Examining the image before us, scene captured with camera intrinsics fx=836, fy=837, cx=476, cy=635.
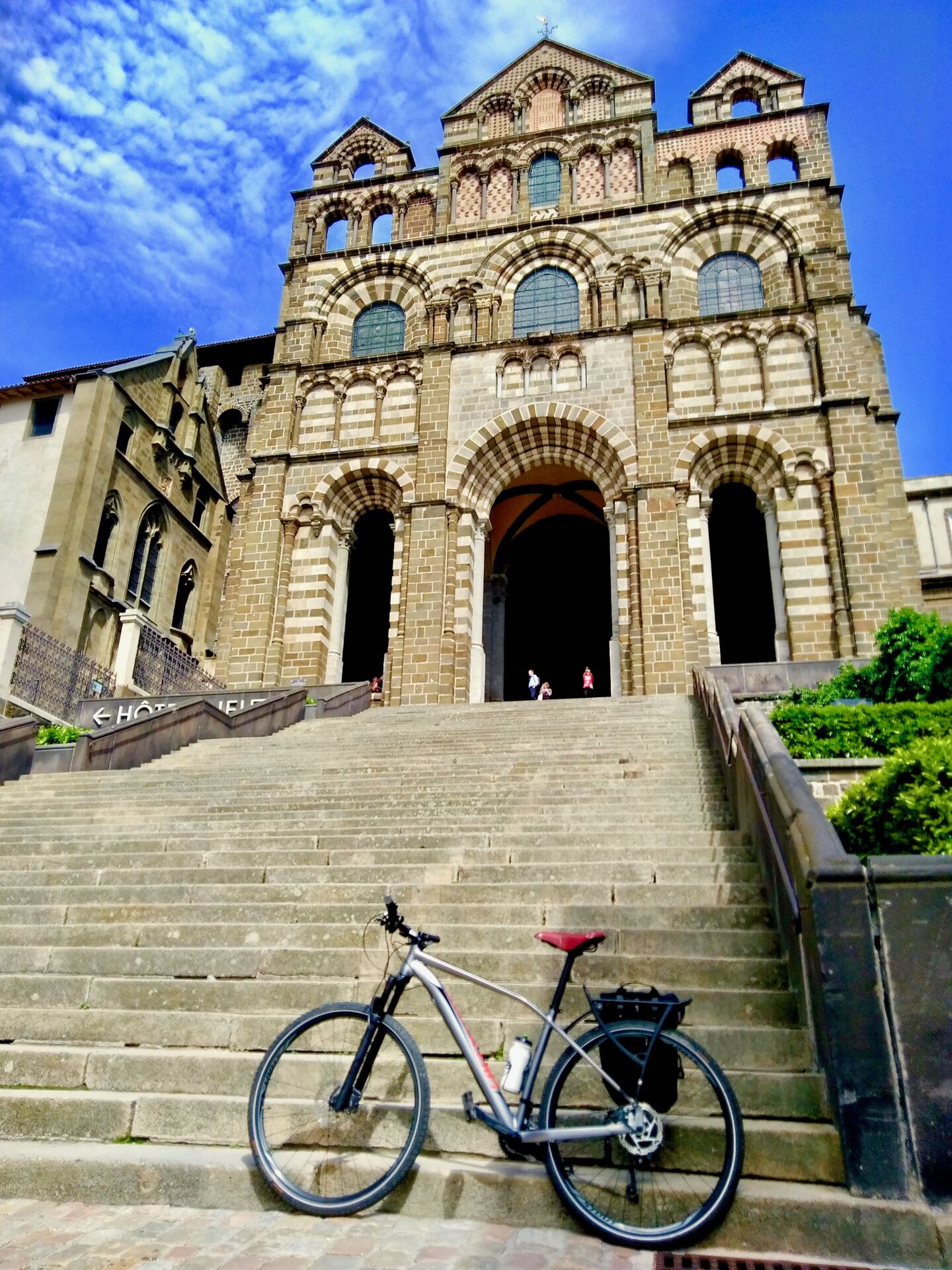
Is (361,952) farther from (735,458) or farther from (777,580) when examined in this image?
(735,458)

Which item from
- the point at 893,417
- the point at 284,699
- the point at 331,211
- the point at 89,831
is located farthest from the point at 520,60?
the point at 89,831

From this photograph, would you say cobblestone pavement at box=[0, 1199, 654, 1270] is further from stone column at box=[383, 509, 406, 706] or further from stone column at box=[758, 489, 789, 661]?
stone column at box=[758, 489, 789, 661]

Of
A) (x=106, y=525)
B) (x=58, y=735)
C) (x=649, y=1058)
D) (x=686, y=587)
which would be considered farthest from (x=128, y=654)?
(x=649, y=1058)

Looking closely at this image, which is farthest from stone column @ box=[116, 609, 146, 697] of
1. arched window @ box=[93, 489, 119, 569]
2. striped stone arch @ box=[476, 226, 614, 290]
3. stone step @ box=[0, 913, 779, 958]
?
striped stone arch @ box=[476, 226, 614, 290]

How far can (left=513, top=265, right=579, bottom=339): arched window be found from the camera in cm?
2186

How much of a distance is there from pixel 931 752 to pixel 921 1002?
7.09 ft

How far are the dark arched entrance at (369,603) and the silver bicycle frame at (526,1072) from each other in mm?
21263

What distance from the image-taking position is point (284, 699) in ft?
51.7

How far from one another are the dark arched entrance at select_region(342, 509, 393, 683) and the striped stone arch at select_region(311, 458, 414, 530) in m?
2.88

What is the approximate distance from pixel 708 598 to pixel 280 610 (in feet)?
33.0

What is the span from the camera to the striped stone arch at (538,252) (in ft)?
73.2

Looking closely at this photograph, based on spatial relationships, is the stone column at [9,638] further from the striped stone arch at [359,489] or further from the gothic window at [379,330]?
the gothic window at [379,330]

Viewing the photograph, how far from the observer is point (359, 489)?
21.6 meters

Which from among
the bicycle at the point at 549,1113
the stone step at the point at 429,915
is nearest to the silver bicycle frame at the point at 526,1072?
the bicycle at the point at 549,1113
